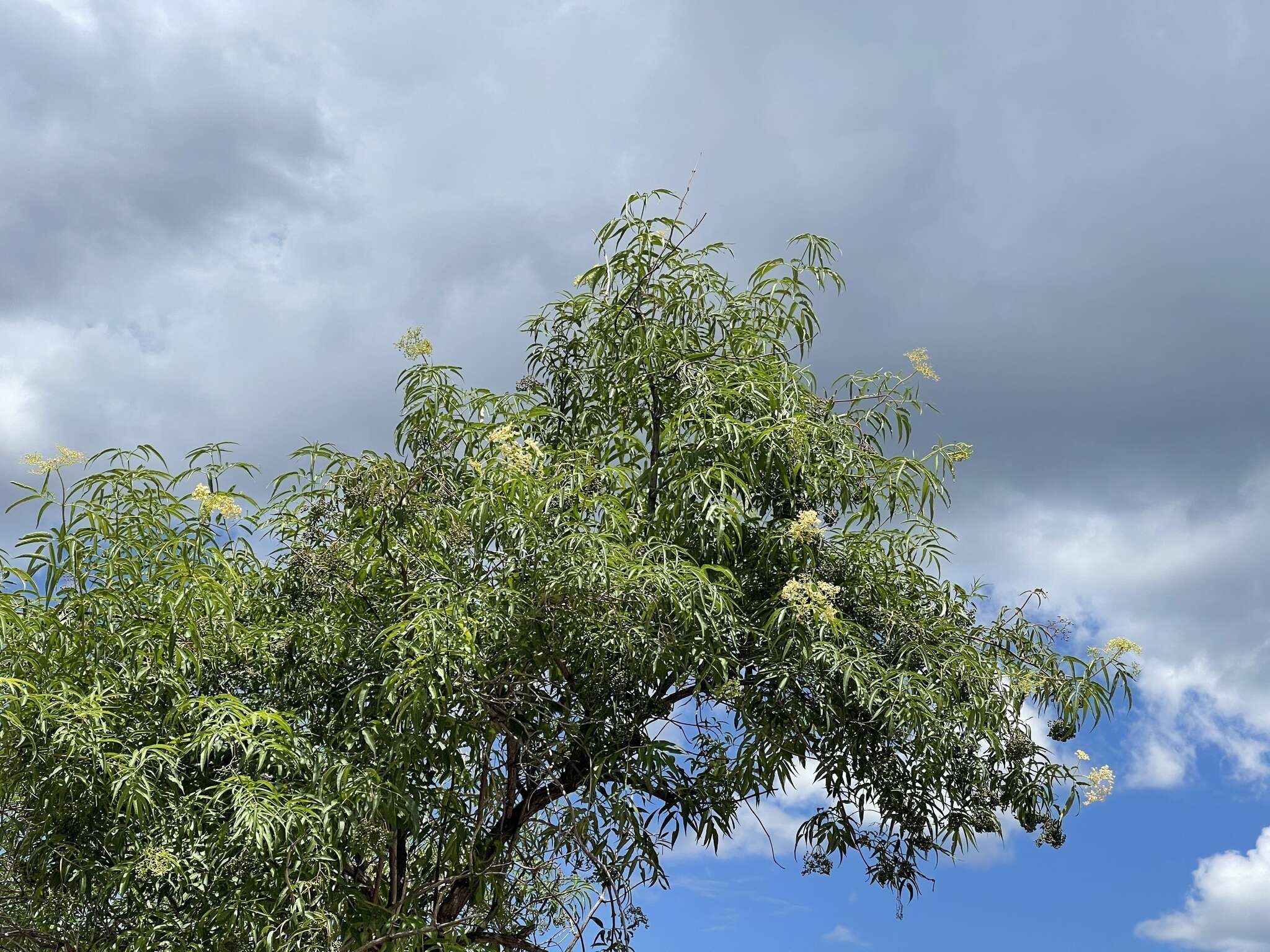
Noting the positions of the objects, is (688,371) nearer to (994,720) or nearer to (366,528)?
(366,528)

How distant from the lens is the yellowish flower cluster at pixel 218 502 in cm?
460

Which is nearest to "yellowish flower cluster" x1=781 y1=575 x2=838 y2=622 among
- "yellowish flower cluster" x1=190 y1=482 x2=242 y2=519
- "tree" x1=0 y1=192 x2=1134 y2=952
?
"tree" x1=0 y1=192 x2=1134 y2=952

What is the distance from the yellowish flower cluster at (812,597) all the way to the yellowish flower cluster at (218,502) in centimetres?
199

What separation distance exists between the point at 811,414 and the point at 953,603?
3.43ft

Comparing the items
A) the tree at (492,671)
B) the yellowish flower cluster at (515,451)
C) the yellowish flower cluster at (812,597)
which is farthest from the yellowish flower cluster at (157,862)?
the yellowish flower cluster at (812,597)

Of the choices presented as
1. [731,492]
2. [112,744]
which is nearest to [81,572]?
[112,744]

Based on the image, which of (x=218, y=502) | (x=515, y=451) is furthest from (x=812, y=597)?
(x=218, y=502)

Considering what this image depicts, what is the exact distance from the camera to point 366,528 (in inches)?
207

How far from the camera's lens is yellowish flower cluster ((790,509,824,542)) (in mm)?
4844

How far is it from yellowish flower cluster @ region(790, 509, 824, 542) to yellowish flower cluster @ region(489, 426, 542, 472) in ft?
3.31

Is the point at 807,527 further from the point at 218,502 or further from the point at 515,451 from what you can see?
the point at 218,502

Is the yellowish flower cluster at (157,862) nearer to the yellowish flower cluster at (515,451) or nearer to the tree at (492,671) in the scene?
the tree at (492,671)

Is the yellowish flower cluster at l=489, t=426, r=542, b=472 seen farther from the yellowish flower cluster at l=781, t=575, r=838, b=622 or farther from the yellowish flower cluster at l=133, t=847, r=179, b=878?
the yellowish flower cluster at l=133, t=847, r=179, b=878

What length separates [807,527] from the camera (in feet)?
16.0
